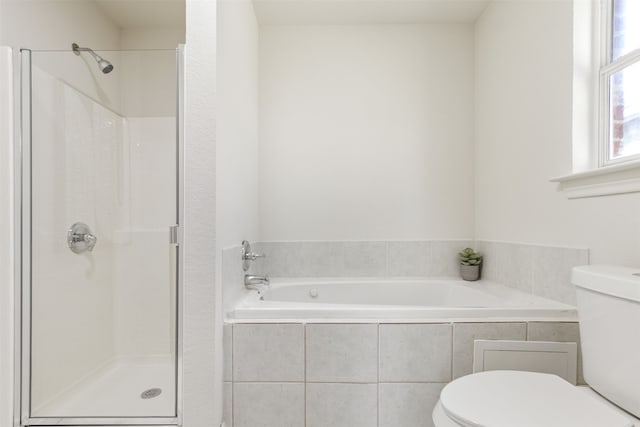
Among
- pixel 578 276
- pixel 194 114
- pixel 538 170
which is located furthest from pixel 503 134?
pixel 194 114

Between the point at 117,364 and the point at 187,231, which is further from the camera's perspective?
the point at 117,364

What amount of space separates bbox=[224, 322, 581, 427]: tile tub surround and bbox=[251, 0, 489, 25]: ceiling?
74.1 inches

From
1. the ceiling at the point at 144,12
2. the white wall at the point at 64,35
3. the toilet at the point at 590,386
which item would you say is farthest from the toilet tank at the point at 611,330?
the ceiling at the point at 144,12

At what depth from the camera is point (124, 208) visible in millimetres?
1790

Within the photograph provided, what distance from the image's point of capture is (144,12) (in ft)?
6.82

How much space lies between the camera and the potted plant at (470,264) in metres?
2.13

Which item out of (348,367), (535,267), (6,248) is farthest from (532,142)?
(6,248)

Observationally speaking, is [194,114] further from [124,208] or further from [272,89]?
[272,89]

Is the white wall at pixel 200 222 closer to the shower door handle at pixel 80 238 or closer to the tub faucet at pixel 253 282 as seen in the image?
the tub faucet at pixel 253 282

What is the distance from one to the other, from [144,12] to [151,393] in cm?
217

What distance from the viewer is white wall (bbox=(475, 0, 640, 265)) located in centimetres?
127

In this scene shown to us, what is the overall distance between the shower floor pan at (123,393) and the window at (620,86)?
201cm

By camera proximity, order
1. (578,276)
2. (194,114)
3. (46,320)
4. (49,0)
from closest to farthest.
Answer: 1. (578,276)
2. (194,114)
3. (46,320)
4. (49,0)

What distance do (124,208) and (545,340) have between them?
6.78 feet
